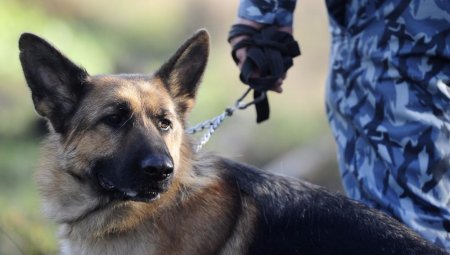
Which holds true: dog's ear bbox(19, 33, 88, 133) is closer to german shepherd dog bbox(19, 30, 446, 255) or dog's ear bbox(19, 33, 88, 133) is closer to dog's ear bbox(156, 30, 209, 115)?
german shepherd dog bbox(19, 30, 446, 255)

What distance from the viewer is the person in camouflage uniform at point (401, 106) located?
370 centimetres

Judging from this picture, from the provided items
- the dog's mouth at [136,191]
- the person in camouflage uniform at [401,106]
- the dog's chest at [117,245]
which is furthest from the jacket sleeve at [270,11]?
the dog's chest at [117,245]

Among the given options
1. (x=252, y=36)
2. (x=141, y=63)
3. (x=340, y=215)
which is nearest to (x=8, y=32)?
(x=141, y=63)

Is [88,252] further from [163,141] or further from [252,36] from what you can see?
[252,36]

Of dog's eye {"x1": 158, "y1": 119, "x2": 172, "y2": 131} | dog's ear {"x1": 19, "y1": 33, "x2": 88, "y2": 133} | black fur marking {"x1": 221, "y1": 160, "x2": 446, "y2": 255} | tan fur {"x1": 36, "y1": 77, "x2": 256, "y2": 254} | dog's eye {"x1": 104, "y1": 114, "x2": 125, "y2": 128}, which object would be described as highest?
dog's ear {"x1": 19, "y1": 33, "x2": 88, "y2": 133}

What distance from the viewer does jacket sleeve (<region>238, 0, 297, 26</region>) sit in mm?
4227

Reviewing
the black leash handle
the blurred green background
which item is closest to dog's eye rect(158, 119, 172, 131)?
the black leash handle

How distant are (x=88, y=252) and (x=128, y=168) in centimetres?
53

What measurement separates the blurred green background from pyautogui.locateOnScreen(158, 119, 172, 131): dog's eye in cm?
535

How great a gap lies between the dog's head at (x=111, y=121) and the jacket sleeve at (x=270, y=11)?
32 cm

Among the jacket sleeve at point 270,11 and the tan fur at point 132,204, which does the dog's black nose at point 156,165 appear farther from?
the jacket sleeve at point 270,11

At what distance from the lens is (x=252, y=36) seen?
4258 millimetres

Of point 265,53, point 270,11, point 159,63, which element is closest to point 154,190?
point 265,53

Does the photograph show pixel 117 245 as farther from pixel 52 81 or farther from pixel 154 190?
pixel 52 81
